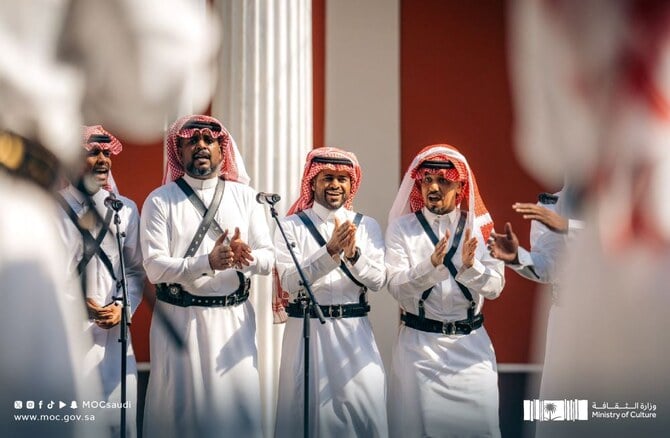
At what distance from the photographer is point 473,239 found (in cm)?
591

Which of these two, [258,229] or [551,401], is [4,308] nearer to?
[258,229]

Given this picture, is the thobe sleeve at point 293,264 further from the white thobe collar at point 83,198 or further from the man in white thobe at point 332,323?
the white thobe collar at point 83,198

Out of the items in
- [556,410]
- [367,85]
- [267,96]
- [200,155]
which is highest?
[367,85]

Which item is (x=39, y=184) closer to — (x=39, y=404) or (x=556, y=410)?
(x=39, y=404)

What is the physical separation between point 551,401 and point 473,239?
1.05 m

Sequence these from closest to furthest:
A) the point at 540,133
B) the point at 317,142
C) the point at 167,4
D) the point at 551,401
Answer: the point at 167,4 < the point at 540,133 < the point at 551,401 < the point at 317,142

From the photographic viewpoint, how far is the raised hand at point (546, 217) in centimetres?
591

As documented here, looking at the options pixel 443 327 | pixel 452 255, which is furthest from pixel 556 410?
pixel 452 255

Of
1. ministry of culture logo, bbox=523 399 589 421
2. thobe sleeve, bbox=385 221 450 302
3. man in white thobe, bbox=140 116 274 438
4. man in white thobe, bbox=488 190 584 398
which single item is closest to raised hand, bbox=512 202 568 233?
man in white thobe, bbox=488 190 584 398

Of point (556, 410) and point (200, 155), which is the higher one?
point (200, 155)

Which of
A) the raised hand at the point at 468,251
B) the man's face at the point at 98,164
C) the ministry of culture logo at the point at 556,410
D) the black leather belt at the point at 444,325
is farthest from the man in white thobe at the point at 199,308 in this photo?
the ministry of culture logo at the point at 556,410

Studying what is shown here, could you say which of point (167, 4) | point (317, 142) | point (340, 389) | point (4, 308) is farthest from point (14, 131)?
point (317, 142)

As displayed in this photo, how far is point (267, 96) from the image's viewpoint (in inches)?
273

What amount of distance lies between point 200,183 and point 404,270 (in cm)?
130
